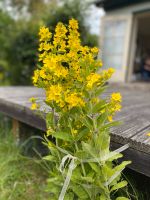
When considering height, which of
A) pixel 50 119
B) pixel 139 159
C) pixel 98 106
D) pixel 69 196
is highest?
pixel 98 106

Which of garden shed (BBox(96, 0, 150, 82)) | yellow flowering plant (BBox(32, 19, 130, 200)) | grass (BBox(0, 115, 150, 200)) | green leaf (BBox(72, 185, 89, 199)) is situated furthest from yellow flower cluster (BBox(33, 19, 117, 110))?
garden shed (BBox(96, 0, 150, 82))

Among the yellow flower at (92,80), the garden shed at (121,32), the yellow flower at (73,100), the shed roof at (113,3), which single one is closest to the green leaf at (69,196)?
the yellow flower at (73,100)

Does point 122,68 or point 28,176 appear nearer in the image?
point 28,176

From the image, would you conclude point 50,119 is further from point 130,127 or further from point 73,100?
point 130,127

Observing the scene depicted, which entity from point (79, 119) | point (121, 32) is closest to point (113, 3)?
point (121, 32)

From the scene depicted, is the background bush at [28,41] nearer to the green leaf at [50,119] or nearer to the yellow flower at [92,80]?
the green leaf at [50,119]

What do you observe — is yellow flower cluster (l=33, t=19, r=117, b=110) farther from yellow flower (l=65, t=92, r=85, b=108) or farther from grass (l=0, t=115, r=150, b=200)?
grass (l=0, t=115, r=150, b=200)

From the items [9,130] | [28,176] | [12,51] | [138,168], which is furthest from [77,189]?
[12,51]

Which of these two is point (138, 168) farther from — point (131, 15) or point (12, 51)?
point (12, 51)
